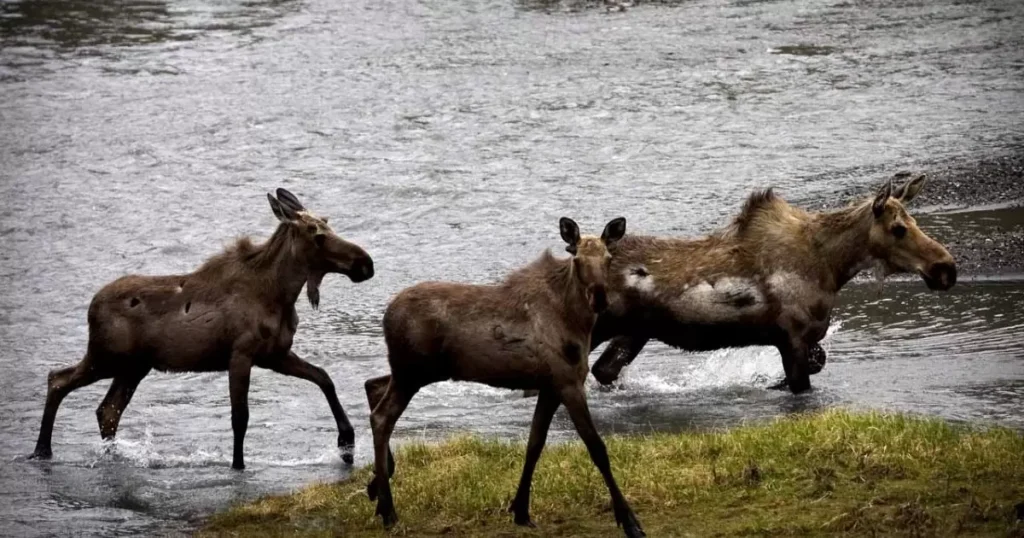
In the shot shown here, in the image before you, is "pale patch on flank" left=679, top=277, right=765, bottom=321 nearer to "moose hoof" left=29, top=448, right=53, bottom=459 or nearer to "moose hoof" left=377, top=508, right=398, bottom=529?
"moose hoof" left=377, top=508, right=398, bottom=529

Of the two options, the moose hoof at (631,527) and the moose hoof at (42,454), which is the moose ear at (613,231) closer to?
the moose hoof at (631,527)

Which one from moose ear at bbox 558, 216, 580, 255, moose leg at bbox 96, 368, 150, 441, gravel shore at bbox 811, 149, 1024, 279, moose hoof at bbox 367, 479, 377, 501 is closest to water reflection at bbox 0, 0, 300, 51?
gravel shore at bbox 811, 149, 1024, 279

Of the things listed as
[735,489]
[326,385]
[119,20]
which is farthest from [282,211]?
[119,20]

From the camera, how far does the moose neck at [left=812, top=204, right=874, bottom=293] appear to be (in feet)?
41.4

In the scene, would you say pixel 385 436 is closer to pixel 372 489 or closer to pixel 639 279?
pixel 372 489

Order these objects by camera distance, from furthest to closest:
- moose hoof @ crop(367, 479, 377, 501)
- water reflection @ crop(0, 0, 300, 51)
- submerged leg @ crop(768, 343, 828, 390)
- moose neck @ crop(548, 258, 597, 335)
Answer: water reflection @ crop(0, 0, 300, 51) → submerged leg @ crop(768, 343, 828, 390) → moose hoof @ crop(367, 479, 377, 501) → moose neck @ crop(548, 258, 597, 335)

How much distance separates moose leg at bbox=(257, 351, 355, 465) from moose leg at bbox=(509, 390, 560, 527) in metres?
2.69

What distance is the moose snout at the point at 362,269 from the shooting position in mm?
11523

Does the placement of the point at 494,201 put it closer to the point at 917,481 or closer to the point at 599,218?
the point at 599,218

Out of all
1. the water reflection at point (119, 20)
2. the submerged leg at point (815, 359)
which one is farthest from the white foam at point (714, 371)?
the water reflection at point (119, 20)

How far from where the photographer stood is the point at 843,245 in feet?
41.5

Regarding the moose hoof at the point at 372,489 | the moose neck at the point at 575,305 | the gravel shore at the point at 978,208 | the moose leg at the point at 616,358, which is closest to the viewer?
the moose neck at the point at 575,305

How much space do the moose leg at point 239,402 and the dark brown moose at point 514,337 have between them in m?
1.88

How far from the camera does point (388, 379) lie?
10703 mm
